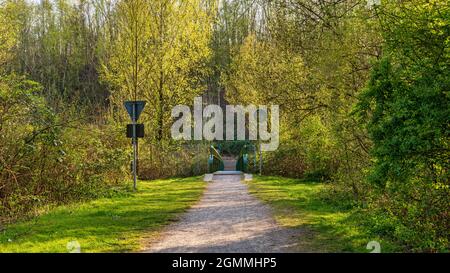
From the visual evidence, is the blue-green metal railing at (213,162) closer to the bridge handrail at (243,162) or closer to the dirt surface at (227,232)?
the bridge handrail at (243,162)

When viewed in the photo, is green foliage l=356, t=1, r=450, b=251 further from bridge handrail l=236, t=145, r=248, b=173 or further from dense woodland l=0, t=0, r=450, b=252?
bridge handrail l=236, t=145, r=248, b=173

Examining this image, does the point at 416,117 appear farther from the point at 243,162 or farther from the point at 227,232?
the point at 243,162

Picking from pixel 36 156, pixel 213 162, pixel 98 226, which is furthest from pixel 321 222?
pixel 213 162

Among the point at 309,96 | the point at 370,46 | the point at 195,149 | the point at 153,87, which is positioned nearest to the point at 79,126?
the point at 309,96

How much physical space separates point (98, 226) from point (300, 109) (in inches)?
381

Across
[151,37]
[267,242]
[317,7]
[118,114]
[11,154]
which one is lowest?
[267,242]

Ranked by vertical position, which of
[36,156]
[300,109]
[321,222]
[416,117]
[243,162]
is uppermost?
[300,109]

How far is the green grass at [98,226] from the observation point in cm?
871

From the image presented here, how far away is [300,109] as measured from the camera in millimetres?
18297

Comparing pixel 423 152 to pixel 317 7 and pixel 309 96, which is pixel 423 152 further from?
pixel 309 96

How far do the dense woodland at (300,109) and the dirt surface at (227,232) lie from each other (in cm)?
202

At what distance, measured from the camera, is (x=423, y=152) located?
759 centimetres

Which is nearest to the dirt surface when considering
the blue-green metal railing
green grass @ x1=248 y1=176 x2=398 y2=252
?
green grass @ x1=248 y1=176 x2=398 y2=252
